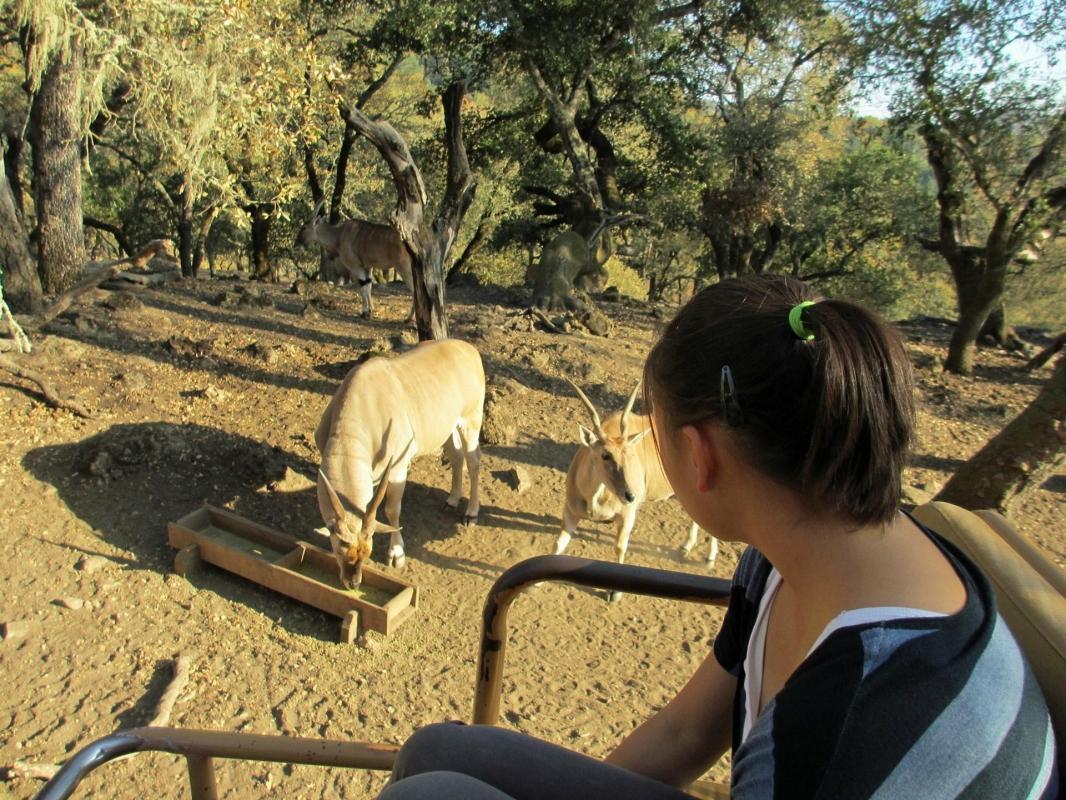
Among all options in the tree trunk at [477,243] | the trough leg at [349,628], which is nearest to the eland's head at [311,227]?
the tree trunk at [477,243]

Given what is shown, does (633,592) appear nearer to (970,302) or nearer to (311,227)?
(970,302)

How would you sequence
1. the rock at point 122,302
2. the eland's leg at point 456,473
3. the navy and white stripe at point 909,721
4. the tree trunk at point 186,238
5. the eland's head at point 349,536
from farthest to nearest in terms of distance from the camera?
the tree trunk at point 186,238
the rock at point 122,302
the eland's leg at point 456,473
the eland's head at point 349,536
the navy and white stripe at point 909,721

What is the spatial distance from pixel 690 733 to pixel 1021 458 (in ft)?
15.1

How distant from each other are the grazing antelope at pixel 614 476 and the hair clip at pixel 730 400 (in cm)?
352

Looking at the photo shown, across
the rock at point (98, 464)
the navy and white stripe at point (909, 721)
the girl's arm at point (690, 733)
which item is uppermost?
the navy and white stripe at point (909, 721)

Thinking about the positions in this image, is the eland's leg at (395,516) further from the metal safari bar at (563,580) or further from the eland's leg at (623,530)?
the metal safari bar at (563,580)

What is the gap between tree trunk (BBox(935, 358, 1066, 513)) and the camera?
505 cm

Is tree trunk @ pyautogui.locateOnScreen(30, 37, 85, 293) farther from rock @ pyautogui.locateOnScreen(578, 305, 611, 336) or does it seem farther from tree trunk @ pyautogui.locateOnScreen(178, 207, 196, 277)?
rock @ pyautogui.locateOnScreen(578, 305, 611, 336)

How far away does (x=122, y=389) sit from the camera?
686 cm

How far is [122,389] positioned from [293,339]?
260 centimetres

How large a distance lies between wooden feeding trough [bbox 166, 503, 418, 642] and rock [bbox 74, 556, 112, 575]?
0.42m

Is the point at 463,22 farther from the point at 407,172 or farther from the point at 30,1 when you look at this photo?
the point at 30,1

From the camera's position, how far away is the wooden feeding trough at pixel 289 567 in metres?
4.53

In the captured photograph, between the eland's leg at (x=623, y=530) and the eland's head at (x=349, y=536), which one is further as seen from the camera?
the eland's leg at (x=623, y=530)
